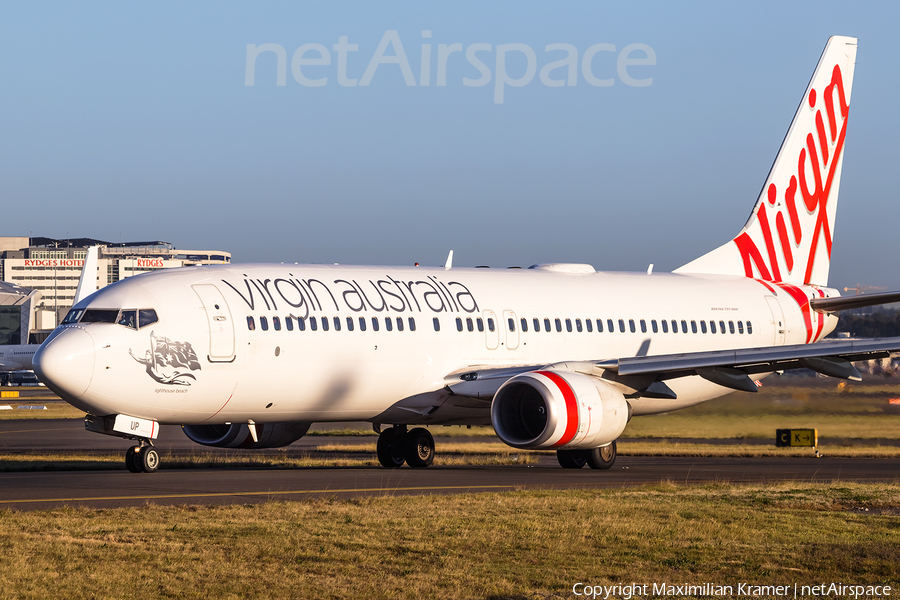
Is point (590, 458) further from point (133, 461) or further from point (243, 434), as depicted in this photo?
point (133, 461)

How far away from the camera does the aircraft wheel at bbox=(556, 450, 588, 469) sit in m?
26.9

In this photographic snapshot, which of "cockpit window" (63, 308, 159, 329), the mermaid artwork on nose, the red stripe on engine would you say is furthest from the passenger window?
the red stripe on engine

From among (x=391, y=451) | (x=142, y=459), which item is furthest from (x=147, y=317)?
(x=391, y=451)

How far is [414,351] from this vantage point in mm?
25453

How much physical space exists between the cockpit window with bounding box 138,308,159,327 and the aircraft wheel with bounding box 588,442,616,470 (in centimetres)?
1014

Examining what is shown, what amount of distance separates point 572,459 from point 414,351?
15.7 ft

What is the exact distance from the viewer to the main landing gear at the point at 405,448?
27.0 meters

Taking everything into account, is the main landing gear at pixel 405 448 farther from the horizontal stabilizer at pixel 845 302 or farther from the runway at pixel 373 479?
the horizontal stabilizer at pixel 845 302

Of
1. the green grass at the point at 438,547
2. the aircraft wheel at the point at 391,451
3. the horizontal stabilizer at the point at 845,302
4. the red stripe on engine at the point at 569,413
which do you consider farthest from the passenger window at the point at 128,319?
Result: the horizontal stabilizer at the point at 845,302

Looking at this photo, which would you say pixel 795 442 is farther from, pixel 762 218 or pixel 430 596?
pixel 430 596

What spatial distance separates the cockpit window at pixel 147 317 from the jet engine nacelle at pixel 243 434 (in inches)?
164

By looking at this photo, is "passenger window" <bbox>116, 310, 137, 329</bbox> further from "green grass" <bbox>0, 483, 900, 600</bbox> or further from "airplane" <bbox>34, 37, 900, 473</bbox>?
"green grass" <bbox>0, 483, 900, 600</bbox>

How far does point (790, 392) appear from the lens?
34438 mm

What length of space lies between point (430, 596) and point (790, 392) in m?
25.8
